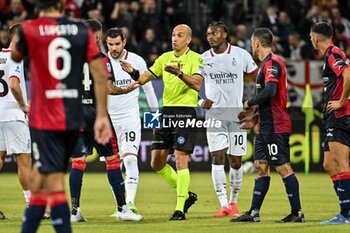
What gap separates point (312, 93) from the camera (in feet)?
71.3

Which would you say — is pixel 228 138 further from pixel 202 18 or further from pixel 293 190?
pixel 202 18

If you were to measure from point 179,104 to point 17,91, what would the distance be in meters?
2.28

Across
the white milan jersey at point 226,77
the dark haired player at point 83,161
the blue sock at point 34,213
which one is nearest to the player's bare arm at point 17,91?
the dark haired player at point 83,161

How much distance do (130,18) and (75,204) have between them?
12.5 meters

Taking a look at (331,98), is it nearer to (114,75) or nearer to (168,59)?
(168,59)

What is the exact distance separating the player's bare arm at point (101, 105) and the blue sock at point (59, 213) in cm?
60

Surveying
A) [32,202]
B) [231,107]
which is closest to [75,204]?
[231,107]

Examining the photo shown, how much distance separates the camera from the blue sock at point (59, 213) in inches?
310

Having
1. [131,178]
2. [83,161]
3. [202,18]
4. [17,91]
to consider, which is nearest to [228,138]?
[131,178]

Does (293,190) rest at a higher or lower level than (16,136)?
lower

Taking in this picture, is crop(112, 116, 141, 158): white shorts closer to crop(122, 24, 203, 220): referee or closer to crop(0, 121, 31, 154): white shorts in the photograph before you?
crop(122, 24, 203, 220): referee

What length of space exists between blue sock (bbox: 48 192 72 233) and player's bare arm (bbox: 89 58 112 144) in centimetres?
60

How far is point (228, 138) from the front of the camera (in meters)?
13.3

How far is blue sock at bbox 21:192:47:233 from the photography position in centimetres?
787
